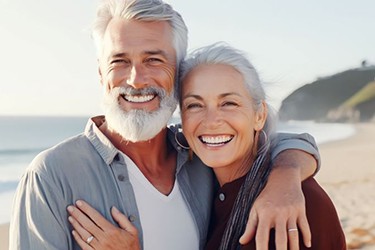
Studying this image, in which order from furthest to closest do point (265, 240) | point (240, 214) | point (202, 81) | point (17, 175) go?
point (17, 175) → point (202, 81) → point (240, 214) → point (265, 240)

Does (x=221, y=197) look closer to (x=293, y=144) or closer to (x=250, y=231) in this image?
(x=293, y=144)

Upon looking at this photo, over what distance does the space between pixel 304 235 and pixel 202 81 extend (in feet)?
3.03

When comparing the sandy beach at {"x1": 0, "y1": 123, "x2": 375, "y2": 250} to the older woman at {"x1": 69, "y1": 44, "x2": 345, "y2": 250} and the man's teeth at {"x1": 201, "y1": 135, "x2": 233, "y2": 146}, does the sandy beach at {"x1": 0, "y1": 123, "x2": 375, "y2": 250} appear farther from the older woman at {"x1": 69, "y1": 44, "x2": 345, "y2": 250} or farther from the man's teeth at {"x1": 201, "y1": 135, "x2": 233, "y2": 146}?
the man's teeth at {"x1": 201, "y1": 135, "x2": 233, "y2": 146}

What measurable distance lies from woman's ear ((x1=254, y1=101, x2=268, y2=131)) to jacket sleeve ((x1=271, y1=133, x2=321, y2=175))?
0.42 ft

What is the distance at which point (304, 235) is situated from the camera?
7.14ft

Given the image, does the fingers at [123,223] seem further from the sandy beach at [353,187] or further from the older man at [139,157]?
the sandy beach at [353,187]

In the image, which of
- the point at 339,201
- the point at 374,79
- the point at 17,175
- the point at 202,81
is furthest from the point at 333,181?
the point at 374,79

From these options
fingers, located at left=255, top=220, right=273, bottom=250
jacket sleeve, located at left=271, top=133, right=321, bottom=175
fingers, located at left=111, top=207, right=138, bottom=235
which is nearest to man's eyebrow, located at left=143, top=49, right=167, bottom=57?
jacket sleeve, located at left=271, top=133, right=321, bottom=175

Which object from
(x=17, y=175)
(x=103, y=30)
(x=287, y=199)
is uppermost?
(x=103, y=30)

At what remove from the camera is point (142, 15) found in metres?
2.79

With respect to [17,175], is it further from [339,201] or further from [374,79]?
[374,79]

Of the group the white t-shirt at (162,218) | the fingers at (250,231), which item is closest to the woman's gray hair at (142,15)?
the white t-shirt at (162,218)

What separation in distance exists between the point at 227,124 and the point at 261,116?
0.72 ft

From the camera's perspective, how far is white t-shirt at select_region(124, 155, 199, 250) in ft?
8.76
